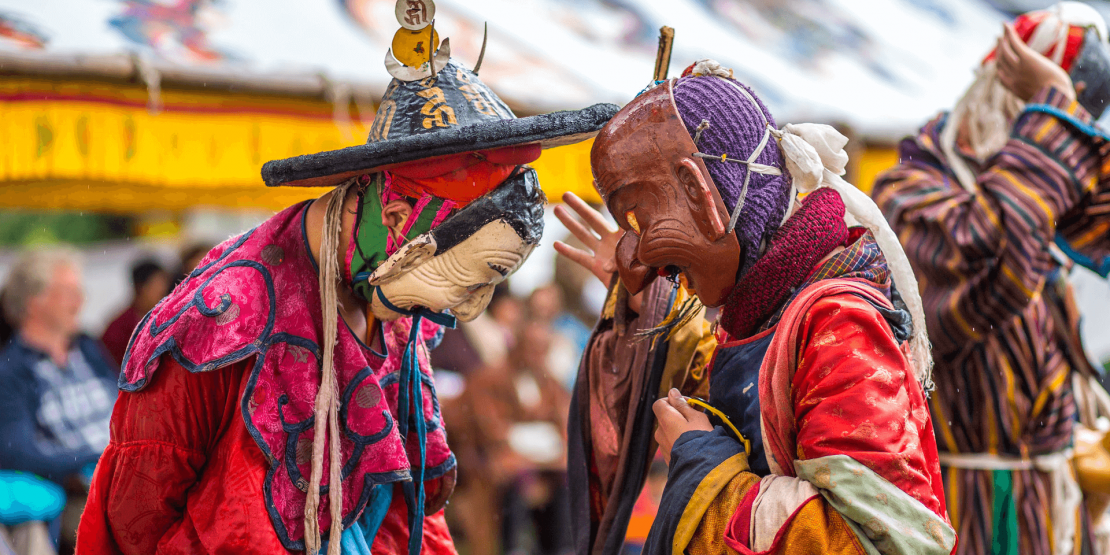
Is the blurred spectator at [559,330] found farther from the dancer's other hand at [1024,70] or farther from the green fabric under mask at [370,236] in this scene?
the green fabric under mask at [370,236]

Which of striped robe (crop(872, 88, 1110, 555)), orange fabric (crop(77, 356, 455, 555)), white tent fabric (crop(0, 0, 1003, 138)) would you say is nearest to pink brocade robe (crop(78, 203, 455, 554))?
orange fabric (crop(77, 356, 455, 555))

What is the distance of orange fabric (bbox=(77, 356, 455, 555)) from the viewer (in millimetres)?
1922

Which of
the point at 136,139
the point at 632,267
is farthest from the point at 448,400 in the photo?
the point at 632,267

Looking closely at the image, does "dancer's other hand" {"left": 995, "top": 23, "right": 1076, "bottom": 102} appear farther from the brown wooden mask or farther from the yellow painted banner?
the yellow painted banner

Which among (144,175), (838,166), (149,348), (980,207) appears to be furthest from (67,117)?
(980,207)

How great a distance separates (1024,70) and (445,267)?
7.12ft

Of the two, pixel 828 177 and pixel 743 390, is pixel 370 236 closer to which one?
pixel 743 390

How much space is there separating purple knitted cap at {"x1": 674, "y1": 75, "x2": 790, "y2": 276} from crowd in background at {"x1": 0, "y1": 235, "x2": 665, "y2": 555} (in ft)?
10.8

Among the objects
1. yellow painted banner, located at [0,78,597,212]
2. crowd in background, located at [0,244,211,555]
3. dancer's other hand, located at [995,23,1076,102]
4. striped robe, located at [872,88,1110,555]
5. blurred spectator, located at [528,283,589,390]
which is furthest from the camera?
blurred spectator, located at [528,283,589,390]

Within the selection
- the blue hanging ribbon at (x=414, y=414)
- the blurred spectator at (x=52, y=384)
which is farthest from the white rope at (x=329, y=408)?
the blurred spectator at (x=52, y=384)

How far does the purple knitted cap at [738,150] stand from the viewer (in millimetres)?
1818

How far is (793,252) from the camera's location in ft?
5.95

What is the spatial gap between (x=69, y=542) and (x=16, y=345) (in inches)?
34.7

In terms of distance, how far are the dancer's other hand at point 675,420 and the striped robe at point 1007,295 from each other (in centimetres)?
151
